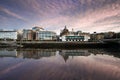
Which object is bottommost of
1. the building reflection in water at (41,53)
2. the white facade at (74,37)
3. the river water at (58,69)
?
the river water at (58,69)

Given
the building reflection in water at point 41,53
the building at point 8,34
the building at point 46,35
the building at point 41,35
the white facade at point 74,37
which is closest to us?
the building reflection in water at point 41,53

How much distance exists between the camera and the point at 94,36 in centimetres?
16025

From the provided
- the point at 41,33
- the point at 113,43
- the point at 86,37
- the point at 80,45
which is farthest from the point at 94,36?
the point at 80,45

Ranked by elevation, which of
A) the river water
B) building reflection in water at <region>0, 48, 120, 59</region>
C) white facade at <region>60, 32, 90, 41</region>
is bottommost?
the river water

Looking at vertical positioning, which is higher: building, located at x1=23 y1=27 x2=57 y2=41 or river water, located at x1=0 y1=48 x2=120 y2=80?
building, located at x1=23 y1=27 x2=57 y2=41

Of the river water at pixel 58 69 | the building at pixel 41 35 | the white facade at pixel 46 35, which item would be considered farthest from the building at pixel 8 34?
the river water at pixel 58 69

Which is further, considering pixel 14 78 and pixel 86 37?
pixel 86 37

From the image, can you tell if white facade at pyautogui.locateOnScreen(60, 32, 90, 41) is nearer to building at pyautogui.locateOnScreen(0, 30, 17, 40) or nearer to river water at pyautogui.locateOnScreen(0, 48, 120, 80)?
building at pyautogui.locateOnScreen(0, 30, 17, 40)

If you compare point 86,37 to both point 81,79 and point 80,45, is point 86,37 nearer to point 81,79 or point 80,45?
point 80,45

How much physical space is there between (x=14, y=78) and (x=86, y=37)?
109 metres

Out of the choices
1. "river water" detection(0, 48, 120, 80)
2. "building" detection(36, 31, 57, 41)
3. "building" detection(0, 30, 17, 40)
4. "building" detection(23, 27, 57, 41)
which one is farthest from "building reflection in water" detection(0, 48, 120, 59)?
"building" detection(0, 30, 17, 40)

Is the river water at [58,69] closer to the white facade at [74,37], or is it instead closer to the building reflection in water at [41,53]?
the building reflection in water at [41,53]

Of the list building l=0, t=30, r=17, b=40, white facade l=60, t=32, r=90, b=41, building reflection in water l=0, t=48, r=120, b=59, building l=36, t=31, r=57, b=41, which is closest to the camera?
building reflection in water l=0, t=48, r=120, b=59

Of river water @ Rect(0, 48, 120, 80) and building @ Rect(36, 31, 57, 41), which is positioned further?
building @ Rect(36, 31, 57, 41)
